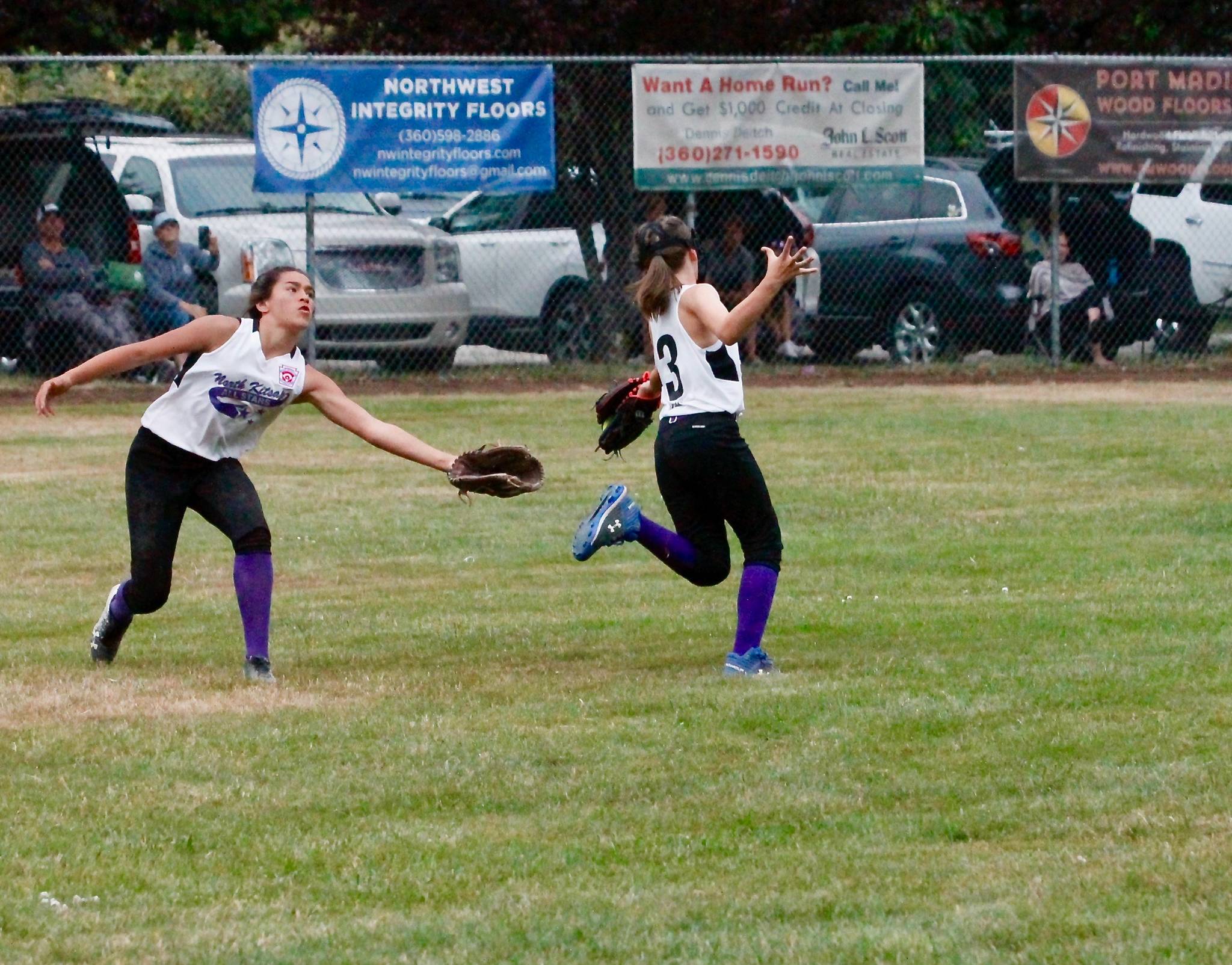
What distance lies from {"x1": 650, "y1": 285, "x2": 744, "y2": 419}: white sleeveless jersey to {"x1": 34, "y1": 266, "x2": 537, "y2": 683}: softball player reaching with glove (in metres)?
0.62

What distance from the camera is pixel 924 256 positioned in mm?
18047

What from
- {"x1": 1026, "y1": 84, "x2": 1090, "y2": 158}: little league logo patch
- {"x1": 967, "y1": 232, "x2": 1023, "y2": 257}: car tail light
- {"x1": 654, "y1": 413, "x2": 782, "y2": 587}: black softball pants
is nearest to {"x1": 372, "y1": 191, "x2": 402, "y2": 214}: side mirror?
{"x1": 967, "y1": 232, "x2": 1023, "y2": 257}: car tail light

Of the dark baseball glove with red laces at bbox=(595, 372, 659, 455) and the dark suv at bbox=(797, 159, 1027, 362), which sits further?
the dark suv at bbox=(797, 159, 1027, 362)

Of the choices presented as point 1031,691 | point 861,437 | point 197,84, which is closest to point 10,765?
point 1031,691

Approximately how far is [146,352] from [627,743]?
2.17m

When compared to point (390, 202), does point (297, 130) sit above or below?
above

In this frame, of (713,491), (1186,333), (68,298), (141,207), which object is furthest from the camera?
(1186,333)

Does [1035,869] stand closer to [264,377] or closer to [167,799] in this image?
[167,799]

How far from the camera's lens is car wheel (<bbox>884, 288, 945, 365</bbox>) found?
59.8 feet

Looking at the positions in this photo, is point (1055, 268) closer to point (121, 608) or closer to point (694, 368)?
point (694, 368)

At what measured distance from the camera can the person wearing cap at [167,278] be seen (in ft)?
53.0

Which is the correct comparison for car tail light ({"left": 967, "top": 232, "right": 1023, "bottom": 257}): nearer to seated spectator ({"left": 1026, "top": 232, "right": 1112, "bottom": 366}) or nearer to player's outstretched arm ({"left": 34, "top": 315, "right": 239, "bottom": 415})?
seated spectator ({"left": 1026, "top": 232, "right": 1112, "bottom": 366})

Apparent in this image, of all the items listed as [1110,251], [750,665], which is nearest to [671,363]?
[750,665]

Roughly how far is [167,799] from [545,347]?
40.5ft
